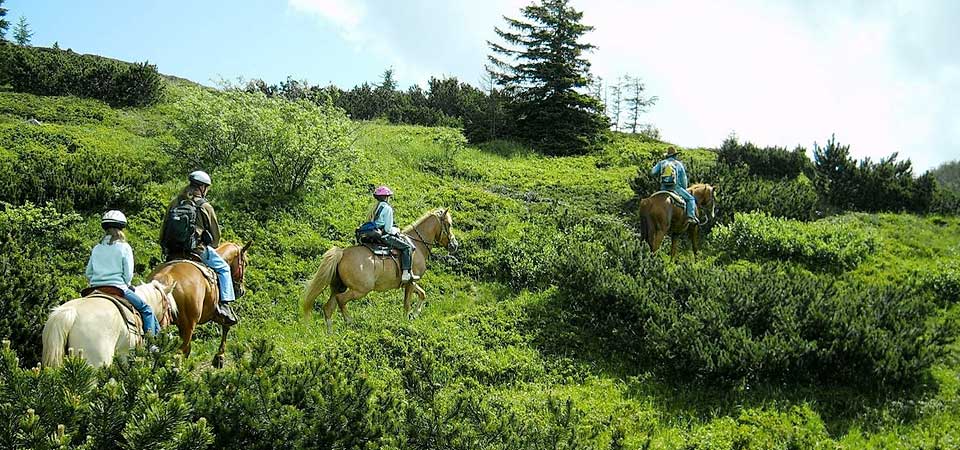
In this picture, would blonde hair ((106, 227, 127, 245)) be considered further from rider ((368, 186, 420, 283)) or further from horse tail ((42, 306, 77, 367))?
rider ((368, 186, 420, 283))

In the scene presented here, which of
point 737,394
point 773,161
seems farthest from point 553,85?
point 737,394

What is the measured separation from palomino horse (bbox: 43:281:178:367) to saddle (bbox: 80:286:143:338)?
0.02m

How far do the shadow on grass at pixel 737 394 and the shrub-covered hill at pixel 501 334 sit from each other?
0.13 ft

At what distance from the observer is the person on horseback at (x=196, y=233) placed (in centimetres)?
847

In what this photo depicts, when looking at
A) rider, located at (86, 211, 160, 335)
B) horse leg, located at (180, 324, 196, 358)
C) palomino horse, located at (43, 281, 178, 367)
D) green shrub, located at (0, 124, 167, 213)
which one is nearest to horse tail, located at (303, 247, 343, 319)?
horse leg, located at (180, 324, 196, 358)

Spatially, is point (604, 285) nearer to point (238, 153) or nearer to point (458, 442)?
point (458, 442)

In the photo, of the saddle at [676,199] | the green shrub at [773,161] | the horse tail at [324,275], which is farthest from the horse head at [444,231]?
the green shrub at [773,161]

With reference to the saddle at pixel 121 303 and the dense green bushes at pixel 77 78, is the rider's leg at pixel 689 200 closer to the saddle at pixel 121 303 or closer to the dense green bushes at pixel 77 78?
the saddle at pixel 121 303

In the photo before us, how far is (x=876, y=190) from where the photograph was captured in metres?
20.9

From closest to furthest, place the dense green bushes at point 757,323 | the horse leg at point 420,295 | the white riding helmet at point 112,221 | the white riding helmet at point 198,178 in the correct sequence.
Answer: the white riding helmet at point 112,221
the white riding helmet at point 198,178
the dense green bushes at point 757,323
the horse leg at point 420,295

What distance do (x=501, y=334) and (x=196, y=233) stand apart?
5.25 m

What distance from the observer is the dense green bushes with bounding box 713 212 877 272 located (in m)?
15.3

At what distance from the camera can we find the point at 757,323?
10125 millimetres

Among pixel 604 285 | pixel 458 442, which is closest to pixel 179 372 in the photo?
pixel 458 442
